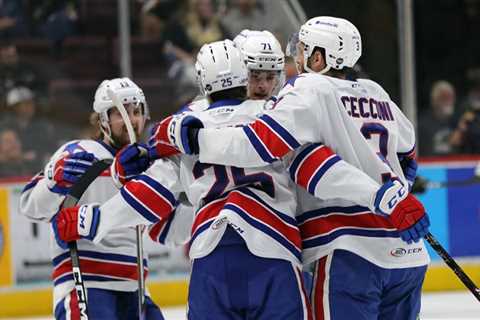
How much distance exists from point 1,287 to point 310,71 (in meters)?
3.31

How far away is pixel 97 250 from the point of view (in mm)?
3576

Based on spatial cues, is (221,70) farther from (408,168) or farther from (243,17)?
(243,17)

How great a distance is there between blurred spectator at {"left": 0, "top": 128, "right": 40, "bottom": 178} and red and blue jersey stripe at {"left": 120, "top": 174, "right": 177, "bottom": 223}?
3203 mm

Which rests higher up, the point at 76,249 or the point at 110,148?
the point at 110,148

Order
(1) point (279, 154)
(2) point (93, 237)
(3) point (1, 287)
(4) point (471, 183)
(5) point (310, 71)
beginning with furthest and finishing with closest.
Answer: (4) point (471, 183) < (3) point (1, 287) < (2) point (93, 237) < (5) point (310, 71) < (1) point (279, 154)

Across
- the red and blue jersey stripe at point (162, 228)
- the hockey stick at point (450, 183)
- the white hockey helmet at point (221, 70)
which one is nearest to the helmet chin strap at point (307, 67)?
the white hockey helmet at point (221, 70)

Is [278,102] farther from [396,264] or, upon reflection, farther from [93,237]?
[93,237]

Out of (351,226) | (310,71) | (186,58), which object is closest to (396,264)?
(351,226)

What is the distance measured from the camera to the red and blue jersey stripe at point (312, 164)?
283cm

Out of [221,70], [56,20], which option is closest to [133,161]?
[221,70]

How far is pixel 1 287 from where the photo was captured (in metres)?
5.93

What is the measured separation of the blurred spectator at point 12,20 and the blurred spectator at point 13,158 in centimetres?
55

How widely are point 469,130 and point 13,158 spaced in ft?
8.46

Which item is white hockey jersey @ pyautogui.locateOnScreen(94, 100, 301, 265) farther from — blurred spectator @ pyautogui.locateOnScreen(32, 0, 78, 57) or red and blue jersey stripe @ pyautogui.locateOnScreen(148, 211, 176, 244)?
blurred spectator @ pyautogui.locateOnScreen(32, 0, 78, 57)
